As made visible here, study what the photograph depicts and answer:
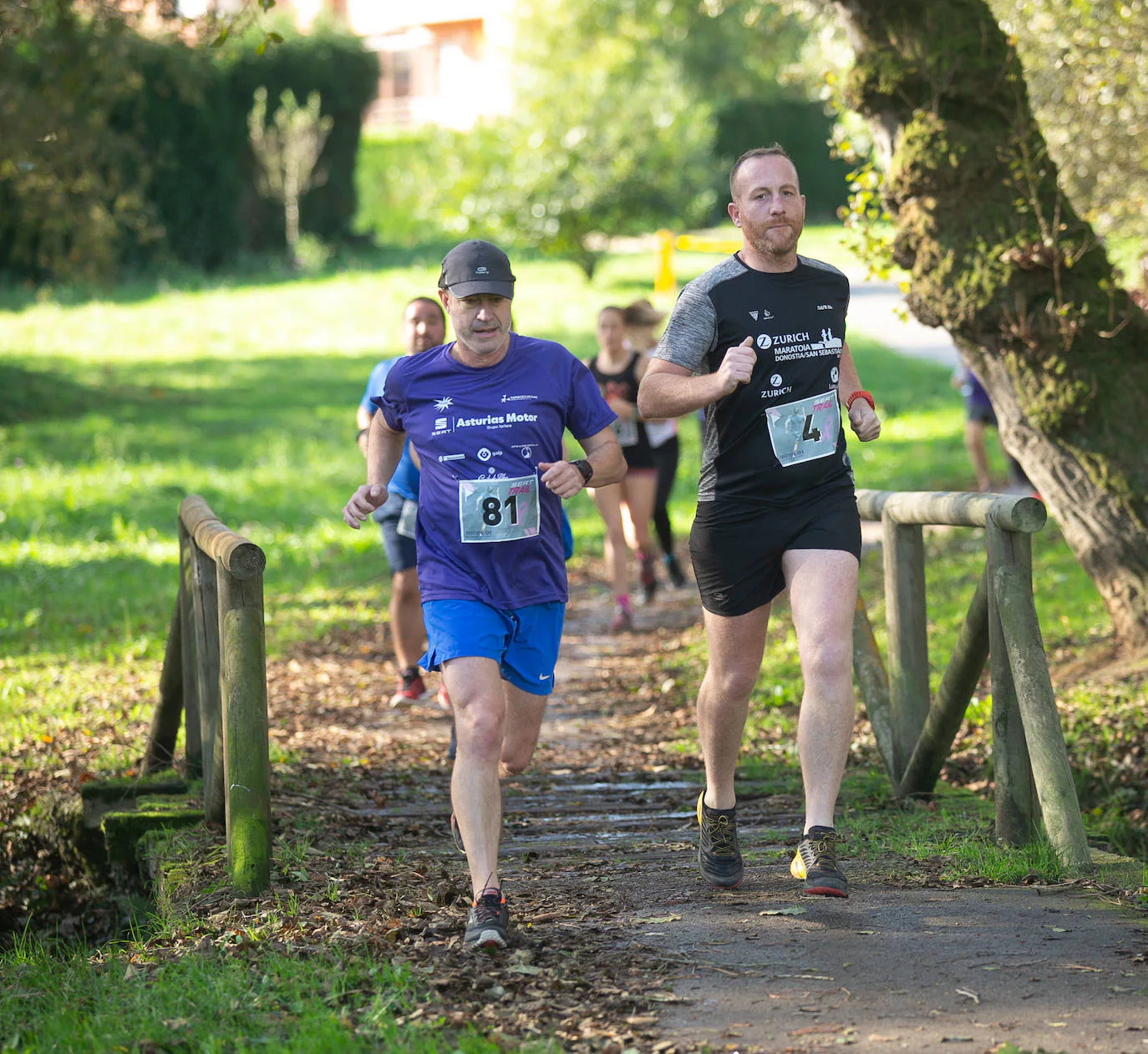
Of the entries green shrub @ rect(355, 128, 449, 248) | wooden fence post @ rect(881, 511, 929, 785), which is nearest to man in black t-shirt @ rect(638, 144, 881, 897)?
wooden fence post @ rect(881, 511, 929, 785)

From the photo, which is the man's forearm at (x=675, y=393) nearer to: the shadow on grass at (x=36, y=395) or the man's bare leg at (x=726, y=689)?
the man's bare leg at (x=726, y=689)

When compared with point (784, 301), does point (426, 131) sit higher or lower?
higher

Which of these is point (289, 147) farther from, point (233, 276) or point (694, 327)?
point (694, 327)

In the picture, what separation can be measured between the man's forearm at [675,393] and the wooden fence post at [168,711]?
2.83 metres

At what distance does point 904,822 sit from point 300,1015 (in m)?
2.78

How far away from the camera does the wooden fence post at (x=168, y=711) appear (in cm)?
675

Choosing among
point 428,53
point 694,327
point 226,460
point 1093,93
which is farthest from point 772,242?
point 428,53

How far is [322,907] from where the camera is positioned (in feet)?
15.5

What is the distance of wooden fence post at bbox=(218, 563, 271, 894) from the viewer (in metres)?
4.92

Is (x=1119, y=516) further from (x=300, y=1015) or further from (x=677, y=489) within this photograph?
(x=677, y=489)

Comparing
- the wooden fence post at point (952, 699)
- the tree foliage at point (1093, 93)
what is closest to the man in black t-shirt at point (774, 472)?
the wooden fence post at point (952, 699)

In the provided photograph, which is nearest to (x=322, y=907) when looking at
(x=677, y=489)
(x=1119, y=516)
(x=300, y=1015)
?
(x=300, y=1015)

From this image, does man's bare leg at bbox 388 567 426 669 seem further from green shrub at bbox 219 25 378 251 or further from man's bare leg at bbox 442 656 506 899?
green shrub at bbox 219 25 378 251

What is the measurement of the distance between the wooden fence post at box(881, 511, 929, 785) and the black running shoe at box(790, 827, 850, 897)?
1.56 meters
